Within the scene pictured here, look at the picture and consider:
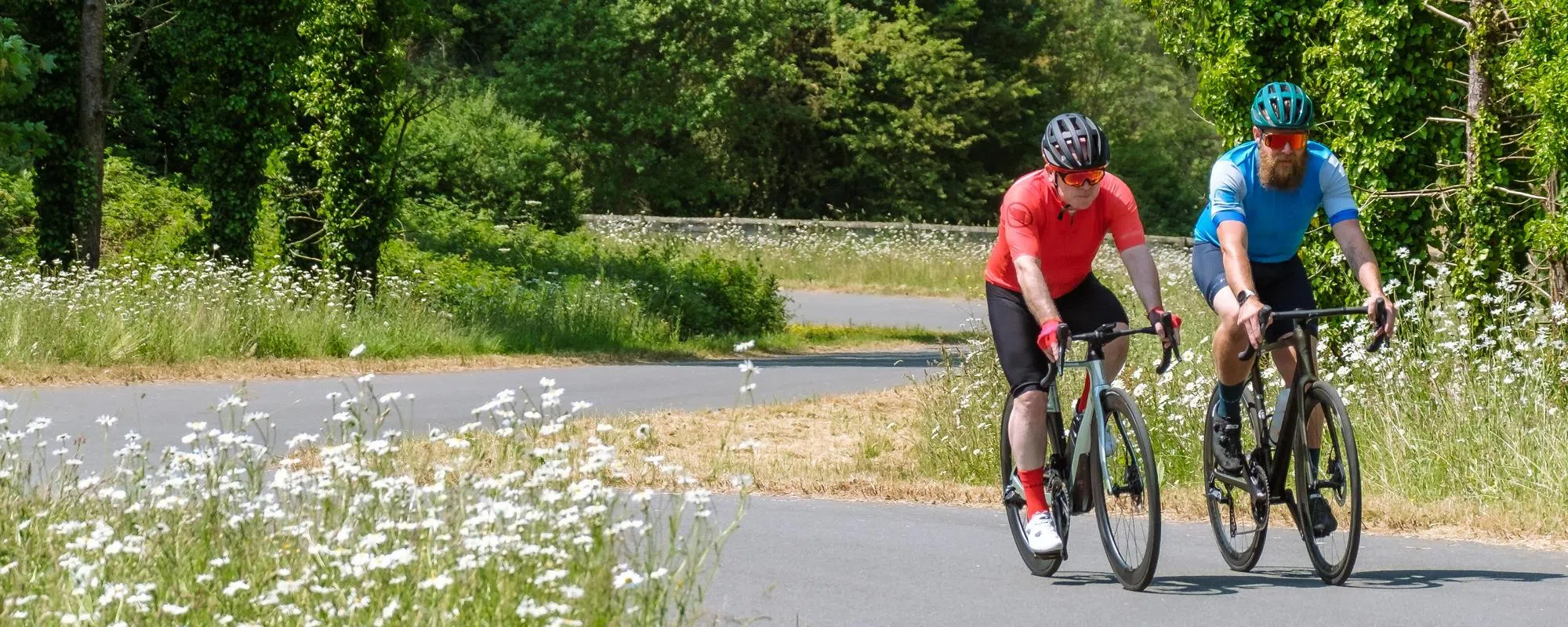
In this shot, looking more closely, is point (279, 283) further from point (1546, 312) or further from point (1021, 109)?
point (1021, 109)

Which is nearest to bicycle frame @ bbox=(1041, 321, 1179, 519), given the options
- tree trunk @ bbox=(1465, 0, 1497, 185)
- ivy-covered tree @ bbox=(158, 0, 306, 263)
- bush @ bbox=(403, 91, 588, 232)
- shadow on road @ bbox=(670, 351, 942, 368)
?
tree trunk @ bbox=(1465, 0, 1497, 185)

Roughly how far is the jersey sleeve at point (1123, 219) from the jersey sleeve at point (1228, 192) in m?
0.29

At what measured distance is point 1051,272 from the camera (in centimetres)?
715

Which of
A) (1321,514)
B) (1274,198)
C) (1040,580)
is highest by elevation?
(1274,198)

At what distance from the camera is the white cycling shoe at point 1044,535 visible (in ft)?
23.2

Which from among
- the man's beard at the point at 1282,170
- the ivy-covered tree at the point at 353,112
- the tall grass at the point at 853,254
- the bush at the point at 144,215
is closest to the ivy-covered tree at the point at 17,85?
the ivy-covered tree at the point at 353,112

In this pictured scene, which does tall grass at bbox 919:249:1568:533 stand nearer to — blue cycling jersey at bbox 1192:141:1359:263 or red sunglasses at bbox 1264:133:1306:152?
blue cycling jersey at bbox 1192:141:1359:263

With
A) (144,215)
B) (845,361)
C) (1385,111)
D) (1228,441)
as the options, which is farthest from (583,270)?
(1228,441)

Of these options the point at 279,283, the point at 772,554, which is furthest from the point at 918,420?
the point at 279,283

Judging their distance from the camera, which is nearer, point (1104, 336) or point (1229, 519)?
point (1104, 336)

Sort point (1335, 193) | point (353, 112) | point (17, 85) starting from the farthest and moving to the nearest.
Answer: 1. point (353, 112)
2. point (17, 85)
3. point (1335, 193)

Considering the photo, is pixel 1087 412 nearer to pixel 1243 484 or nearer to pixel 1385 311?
pixel 1243 484

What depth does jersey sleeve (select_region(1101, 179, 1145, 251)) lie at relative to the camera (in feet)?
23.1

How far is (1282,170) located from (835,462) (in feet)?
18.6
